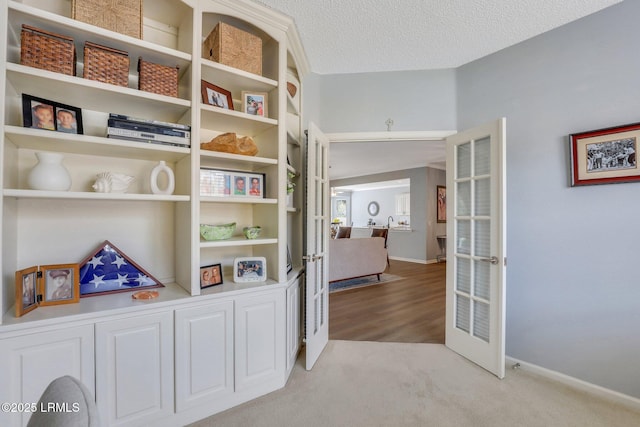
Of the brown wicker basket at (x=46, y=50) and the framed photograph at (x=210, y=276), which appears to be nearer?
the brown wicker basket at (x=46, y=50)

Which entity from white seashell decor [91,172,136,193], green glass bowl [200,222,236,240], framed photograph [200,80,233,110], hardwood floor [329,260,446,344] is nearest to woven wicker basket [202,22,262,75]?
framed photograph [200,80,233,110]

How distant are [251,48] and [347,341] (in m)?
2.64

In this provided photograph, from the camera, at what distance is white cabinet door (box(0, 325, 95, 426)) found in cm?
123

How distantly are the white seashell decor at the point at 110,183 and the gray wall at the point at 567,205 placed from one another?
8.95 feet

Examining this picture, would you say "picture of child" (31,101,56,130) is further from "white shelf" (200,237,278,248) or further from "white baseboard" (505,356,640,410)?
"white baseboard" (505,356,640,410)

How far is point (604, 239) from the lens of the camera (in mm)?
1949

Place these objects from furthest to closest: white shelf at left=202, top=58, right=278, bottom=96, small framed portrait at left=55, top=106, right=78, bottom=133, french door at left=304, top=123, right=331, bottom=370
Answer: french door at left=304, top=123, right=331, bottom=370 → white shelf at left=202, top=58, right=278, bottom=96 → small framed portrait at left=55, top=106, right=78, bottom=133

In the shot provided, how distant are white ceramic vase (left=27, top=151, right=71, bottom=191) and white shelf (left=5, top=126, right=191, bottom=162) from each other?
0.09 metres

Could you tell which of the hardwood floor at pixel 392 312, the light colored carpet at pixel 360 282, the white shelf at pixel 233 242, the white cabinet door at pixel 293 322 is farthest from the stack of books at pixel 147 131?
the light colored carpet at pixel 360 282

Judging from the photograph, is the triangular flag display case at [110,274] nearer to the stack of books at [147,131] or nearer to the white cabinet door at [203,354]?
the white cabinet door at [203,354]

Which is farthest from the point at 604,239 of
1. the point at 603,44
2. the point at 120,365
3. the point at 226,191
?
the point at 120,365

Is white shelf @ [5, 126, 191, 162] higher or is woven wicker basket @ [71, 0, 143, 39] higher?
woven wicker basket @ [71, 0, 143, 39]

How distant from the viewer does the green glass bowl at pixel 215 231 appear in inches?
74.0

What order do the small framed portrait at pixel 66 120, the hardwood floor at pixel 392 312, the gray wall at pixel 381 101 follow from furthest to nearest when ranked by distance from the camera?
the hardwood floor at pixel 392 312 < the gray wall at pixel 381 101 < the small framed portrait at pixel 66 120
